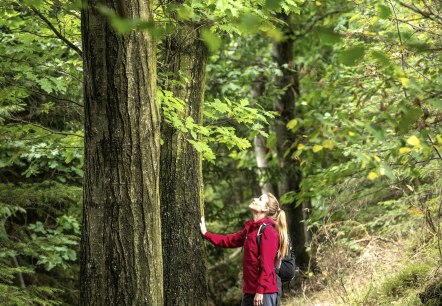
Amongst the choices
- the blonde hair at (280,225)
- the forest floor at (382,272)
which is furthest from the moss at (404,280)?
the blonde hair at (280,225)

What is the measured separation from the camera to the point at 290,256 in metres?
6.41

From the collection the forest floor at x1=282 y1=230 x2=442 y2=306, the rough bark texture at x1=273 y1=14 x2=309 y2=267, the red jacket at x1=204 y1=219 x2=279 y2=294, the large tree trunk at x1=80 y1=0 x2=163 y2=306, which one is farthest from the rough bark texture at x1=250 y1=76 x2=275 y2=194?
the large tree trunk at x1=80 y1=0 x2=163 y2=306

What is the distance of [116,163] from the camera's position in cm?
427

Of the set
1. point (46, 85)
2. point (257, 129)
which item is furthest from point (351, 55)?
point (46, 85)

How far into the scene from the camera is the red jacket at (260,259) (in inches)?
237

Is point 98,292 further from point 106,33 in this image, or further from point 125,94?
point 106,33

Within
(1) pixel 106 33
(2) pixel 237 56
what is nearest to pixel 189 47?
(1) pixel 106 33

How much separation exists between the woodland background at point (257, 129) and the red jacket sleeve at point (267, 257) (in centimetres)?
60

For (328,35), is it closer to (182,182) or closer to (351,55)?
(351,55)

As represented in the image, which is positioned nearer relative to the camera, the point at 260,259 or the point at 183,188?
the point at 183,188

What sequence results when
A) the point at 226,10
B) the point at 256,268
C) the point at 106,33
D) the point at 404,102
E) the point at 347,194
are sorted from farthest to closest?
the point at 347,194 → the point at 256,268 → the point at 226,10 → the point at 106,33 → the point at 404,102

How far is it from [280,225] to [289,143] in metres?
6.81

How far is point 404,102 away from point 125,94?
1.99m

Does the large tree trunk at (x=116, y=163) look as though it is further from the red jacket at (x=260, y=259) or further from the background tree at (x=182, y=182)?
the red jacket at (x=260, y=259)
